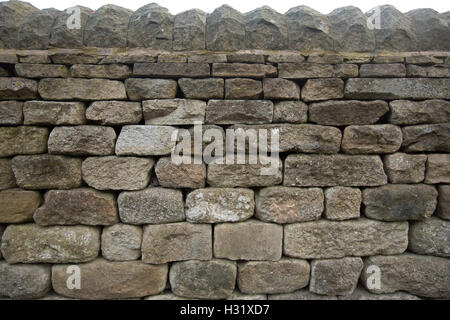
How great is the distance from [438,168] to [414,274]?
1033 millimetres

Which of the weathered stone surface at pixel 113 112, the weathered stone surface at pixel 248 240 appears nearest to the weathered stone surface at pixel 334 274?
the weathered stone surface at pixel 248 240

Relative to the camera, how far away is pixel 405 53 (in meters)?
2.34

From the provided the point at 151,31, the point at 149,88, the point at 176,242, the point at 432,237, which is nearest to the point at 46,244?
the point at 176,242

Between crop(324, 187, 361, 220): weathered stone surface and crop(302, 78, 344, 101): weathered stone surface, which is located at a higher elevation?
crop(302, 78, 344, 101): weathered stone surface

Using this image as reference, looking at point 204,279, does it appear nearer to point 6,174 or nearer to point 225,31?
point 6,174

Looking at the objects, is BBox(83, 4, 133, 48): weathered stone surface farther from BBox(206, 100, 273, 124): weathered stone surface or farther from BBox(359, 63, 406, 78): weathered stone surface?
BBox(359, 63, 406, 78): weathered stone surface

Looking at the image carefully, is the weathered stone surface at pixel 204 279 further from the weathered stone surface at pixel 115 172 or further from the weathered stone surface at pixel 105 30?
the weathered stone surface at pixel 105 30

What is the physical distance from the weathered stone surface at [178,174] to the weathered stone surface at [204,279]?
0.74 m

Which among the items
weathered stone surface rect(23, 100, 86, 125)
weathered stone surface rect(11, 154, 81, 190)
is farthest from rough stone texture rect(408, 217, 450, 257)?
weathered stone surface rect(23, 100, 86, 125)

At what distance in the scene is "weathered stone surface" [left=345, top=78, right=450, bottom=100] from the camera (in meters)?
2.24

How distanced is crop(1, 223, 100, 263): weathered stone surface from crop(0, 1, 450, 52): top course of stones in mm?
1682

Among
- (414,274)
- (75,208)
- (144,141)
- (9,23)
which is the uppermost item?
(9,23)

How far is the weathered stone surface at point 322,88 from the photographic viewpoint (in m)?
2.23

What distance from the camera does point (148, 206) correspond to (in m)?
2.18
